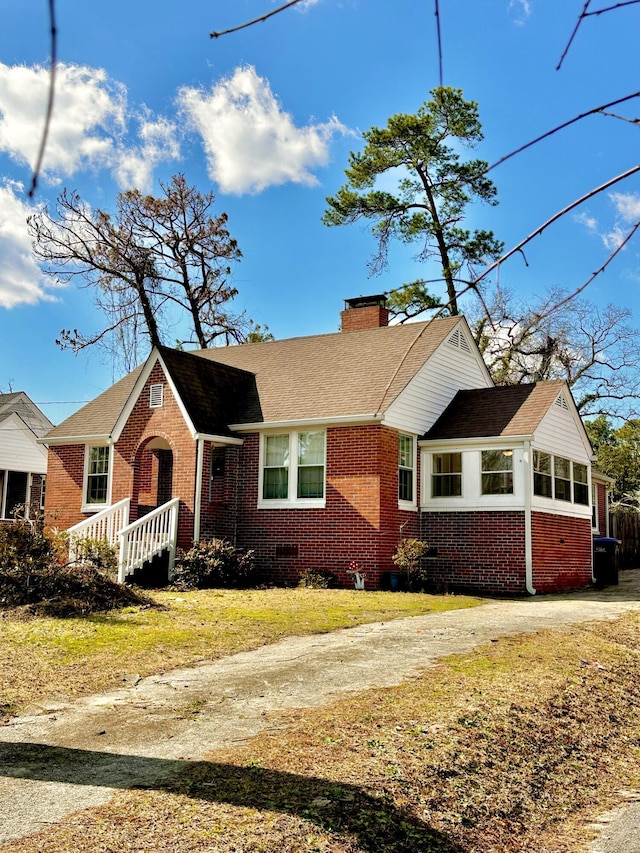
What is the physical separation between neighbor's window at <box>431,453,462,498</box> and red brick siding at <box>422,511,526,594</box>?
0.52 meters

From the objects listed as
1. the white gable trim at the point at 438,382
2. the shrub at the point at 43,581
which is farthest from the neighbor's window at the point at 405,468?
the shrub at the point at 43,581

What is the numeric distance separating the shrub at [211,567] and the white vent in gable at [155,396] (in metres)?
3.69

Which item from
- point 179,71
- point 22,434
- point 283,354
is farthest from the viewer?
point 22,434

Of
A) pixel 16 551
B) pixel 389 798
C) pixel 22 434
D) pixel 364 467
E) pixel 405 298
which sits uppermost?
pixel 405 298

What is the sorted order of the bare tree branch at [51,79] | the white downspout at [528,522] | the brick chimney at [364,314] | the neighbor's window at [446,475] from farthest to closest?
the brick chimney at [364,314] < the neighbor's window at [446,475] < the white downspout at [528,522] < the bare tree branch at [51,79]

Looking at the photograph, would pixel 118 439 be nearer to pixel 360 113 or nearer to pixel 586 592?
pixel 586 592

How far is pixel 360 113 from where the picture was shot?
345 centimetres

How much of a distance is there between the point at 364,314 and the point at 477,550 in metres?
8.53

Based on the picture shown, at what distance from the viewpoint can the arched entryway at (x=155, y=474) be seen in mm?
21062

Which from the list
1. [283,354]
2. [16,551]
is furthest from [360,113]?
[283,354]

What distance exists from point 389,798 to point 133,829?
164 cm

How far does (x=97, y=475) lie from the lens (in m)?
21.8

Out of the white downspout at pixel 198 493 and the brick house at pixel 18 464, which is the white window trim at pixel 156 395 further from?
the brick house at pixel 18 464

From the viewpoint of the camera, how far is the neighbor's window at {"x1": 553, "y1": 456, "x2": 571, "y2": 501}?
2012cm
